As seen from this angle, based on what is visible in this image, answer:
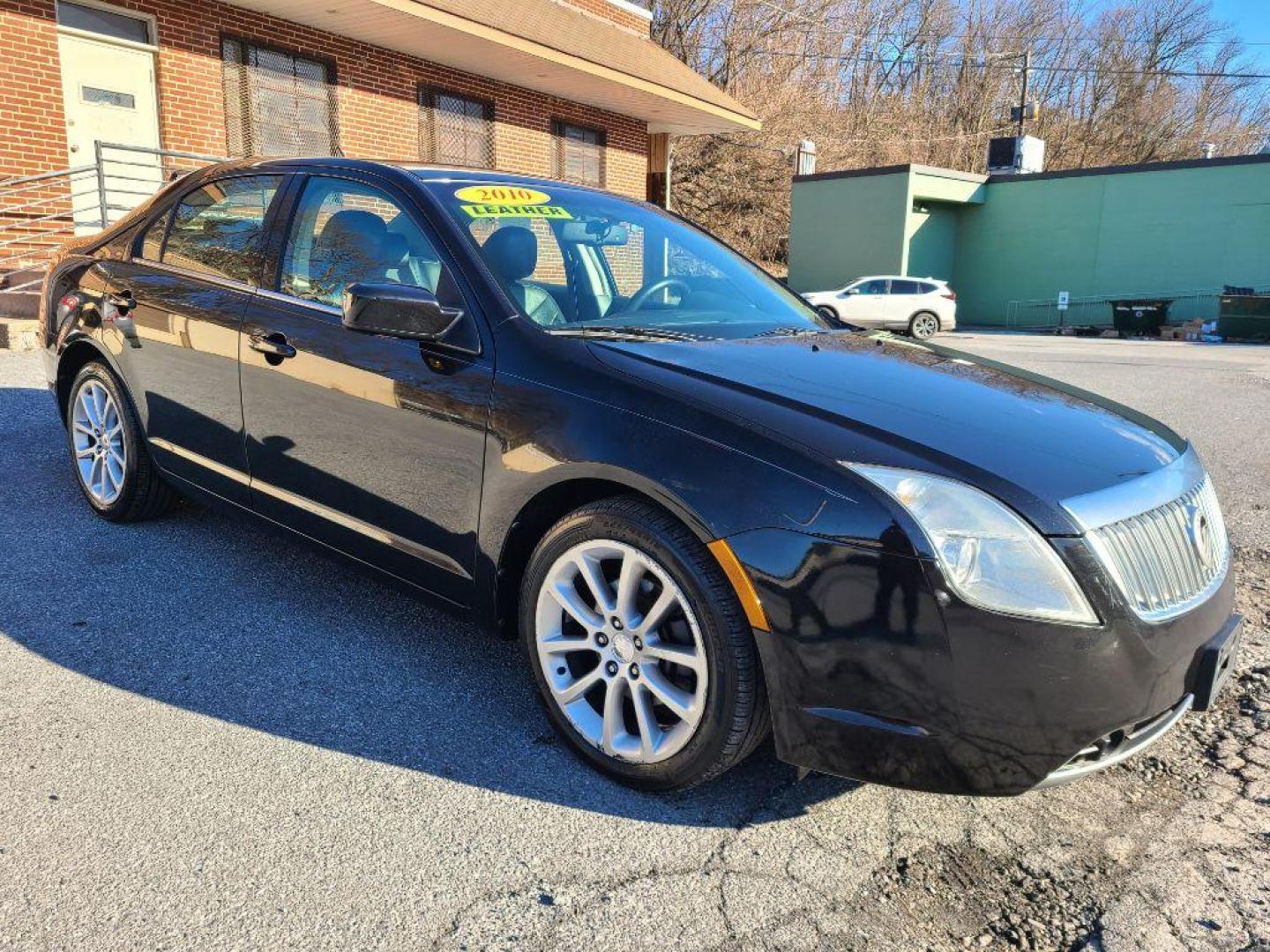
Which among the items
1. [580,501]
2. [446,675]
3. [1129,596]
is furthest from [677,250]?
[1129,596]

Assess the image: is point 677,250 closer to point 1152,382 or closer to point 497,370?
point 497,370

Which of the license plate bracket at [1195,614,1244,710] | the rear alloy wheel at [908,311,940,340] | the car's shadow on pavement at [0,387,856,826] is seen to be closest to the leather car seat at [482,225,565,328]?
the car's shadow on pavement at [0,387,856,826]

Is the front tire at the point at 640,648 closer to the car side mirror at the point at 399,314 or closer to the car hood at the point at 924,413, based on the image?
the car hood at the point at 924,413

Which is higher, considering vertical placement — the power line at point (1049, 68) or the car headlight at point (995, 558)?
the power line at point (1049, 68)

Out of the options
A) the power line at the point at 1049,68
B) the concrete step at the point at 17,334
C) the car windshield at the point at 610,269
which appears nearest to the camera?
the car windshield at the point at 610,269

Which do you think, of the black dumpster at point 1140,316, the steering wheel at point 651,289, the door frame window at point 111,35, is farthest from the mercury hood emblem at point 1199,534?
the black dumpster at point 1140,316

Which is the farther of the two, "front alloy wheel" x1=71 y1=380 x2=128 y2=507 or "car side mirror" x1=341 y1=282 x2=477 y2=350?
"front alloy wheel" x1=71 y1=380 x2=128 y2=507

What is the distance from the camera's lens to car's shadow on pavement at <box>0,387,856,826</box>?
262cm

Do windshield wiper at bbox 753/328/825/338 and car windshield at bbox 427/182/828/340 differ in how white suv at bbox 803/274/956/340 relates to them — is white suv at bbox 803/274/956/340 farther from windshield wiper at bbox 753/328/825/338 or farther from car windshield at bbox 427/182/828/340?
windshield wiper at bbox 753/328/825/338

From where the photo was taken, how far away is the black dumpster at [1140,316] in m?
26.1

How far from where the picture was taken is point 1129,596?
6.97 feet

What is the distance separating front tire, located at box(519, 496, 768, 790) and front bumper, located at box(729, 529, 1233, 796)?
11 centimetres

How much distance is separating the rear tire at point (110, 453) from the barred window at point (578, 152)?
12.5 metres

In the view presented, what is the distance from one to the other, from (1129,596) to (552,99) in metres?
15.5
